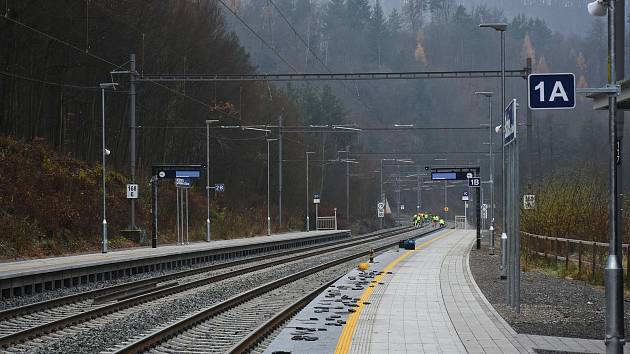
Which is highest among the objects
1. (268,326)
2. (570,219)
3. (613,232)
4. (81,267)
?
(613,232)

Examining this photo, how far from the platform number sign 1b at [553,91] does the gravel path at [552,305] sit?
148 inches

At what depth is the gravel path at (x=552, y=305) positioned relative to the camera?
15969 mm

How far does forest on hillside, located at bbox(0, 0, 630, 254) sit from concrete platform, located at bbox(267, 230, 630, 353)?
12835mm

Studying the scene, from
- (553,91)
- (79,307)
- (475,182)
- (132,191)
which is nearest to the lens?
(553,91)

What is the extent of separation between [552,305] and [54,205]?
2576cm

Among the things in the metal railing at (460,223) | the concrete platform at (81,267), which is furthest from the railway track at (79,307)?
the metal railing at (460,223)

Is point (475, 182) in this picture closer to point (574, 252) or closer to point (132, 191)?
point (574, 252)

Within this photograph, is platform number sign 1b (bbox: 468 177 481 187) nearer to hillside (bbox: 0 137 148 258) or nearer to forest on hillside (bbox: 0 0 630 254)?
forest on hillside (bbox: 0 0 630 254)

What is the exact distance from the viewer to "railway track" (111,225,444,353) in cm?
1429

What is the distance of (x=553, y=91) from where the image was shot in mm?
14258

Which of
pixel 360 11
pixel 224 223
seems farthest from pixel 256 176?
pixel 360 11

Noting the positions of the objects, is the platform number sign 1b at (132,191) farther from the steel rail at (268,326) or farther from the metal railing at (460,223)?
the metal railing at (460,223)

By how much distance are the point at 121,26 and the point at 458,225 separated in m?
71.0

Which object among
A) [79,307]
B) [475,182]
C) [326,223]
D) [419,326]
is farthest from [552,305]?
[326,223]
